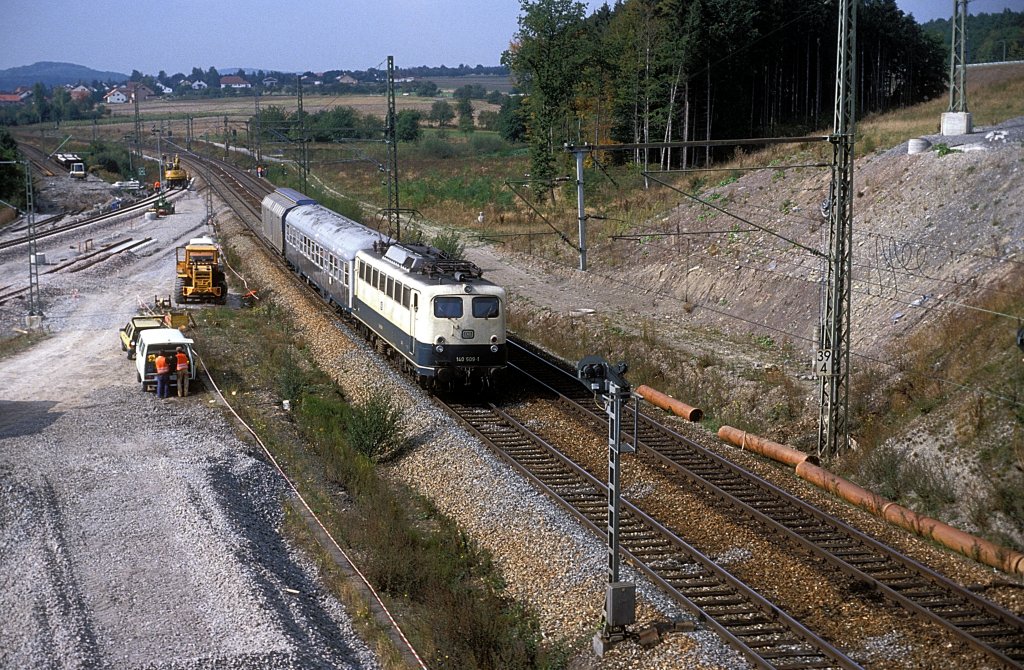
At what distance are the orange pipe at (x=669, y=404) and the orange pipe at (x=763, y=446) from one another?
44.0 inches

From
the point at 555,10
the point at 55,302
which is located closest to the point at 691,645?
the point at 55,302

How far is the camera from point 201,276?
37312mm

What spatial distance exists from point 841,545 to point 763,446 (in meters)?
4.67

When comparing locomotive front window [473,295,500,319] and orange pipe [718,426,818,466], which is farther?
locomotive front window [473,295,500,319]

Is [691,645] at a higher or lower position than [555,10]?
lower

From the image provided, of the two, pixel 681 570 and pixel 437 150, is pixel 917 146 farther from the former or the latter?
pixel 437 150

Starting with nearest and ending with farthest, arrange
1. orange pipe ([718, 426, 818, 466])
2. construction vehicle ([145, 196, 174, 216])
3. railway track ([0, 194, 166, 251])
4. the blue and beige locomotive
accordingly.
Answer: orange pipe ([718, 426, 818, 466]) < the blue and beige locomotive < railway track ([0, 194, 166, 251]) < construction vehicle ([145, 196, 174, 216])

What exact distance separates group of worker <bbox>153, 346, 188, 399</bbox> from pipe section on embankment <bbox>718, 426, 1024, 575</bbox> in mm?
12681

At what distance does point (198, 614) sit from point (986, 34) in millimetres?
80548

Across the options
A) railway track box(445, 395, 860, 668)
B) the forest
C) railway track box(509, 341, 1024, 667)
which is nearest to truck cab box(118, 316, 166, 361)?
railway track box(445, 395, 860, 668)

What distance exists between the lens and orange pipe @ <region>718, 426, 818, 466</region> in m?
19.1

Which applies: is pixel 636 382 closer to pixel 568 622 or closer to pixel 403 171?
pixel 568 622

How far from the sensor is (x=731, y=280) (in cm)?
3178

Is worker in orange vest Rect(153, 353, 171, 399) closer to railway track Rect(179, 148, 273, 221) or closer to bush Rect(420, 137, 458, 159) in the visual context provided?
railway track Rect(179, 148, 273, 221)
